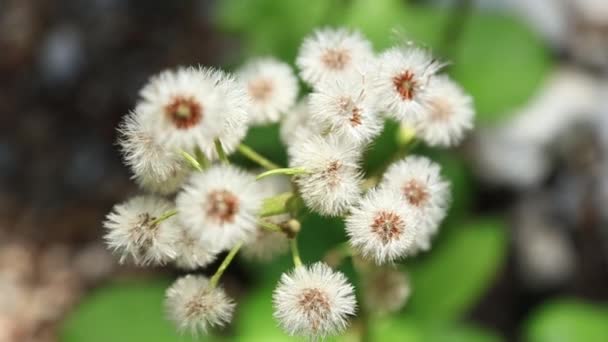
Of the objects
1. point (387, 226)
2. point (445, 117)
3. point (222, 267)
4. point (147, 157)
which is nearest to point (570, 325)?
point (445, 117)

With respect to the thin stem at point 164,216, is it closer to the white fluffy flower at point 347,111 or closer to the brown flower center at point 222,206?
the brown flower center at point 222,206

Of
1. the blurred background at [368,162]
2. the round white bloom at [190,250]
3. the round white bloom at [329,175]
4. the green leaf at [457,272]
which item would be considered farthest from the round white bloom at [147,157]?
the green leaf at [457,272]

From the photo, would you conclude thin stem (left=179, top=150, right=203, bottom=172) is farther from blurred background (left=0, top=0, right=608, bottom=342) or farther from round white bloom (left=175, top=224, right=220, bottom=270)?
blurred background (left=0, top=0, right=608, bottom=342)

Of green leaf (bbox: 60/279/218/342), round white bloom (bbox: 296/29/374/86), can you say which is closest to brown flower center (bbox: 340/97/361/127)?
round white bloom (bbox: 296/29/374/86)

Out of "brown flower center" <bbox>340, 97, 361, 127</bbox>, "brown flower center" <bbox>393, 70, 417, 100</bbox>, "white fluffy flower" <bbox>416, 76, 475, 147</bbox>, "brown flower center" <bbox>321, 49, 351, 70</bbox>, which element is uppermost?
"brown flower center" <bbox>321, 49, 351, 70</bbox>

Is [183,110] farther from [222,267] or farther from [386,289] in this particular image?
[386,289]

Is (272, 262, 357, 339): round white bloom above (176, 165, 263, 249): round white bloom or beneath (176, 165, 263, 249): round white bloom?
beneath
